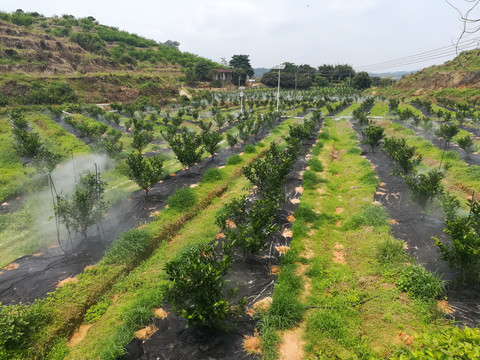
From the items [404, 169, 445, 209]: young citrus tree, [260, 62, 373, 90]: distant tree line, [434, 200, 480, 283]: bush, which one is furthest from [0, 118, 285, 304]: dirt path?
[260, 62, 373, 90]: distant tree line

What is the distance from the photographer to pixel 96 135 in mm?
21453

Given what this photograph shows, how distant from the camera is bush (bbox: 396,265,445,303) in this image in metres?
6.73

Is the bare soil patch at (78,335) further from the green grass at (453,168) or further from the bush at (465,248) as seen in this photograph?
the green grass at (453,168)

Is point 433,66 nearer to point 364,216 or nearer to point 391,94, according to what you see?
point 391,94

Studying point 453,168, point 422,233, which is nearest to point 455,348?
point 422,233

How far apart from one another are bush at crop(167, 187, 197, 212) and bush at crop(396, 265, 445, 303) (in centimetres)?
871

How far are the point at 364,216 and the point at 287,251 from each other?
3972mm

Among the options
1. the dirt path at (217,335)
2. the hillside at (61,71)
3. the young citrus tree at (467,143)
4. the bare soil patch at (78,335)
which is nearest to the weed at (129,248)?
the bare soil patch at (78,335)

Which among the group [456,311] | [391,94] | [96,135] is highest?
[391,94]

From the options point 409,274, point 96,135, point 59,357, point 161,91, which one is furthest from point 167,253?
point 161,91

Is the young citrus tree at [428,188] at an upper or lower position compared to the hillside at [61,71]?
lower

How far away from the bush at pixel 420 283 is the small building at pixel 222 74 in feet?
274

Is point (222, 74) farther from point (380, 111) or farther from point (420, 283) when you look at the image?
point (420, 283)

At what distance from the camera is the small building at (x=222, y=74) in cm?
8425
